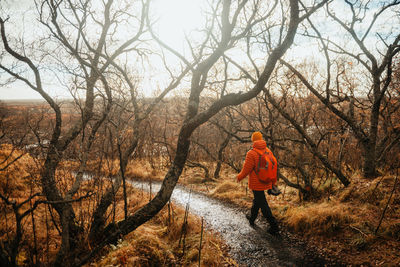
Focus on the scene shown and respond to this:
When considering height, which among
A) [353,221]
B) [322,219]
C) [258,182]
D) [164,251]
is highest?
[258,182]

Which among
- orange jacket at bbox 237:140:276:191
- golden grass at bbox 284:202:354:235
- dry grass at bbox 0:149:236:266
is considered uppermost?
orange jacket at bbox 237:140:276:191

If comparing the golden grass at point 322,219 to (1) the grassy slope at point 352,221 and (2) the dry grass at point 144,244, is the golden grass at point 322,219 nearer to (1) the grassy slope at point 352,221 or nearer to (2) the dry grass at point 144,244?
(1) the grassy slope at point 352,221

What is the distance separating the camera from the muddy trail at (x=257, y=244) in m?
3.62

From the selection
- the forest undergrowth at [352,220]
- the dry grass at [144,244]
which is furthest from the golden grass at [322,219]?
the dry grass at [144,244]

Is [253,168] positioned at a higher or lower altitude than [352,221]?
higher

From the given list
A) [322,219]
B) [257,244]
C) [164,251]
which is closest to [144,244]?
[164,251]

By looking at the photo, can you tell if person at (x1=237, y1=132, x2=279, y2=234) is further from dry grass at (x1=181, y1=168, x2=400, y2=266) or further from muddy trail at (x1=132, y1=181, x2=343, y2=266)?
dry grass at (x1=181, y1=168, x2=400, y2=266)

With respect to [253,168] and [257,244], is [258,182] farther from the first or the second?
[257,244]

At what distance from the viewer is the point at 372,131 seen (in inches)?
225

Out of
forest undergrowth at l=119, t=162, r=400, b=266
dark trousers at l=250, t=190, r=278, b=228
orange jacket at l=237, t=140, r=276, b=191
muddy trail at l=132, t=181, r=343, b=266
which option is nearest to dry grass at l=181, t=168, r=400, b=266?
forest undergrowth at l=119, t=162, r=400, b=266

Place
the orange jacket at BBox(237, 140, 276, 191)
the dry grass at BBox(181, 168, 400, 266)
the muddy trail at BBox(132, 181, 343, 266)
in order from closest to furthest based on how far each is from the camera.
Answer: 1. the dry grass at BBox(181, 168, 400, 266)
2. the muddy trail at BBox(132, 181, 343, 266)
3. the orange jacket at BBox(237, 140, 276, 191)

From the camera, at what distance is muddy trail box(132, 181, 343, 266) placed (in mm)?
3619

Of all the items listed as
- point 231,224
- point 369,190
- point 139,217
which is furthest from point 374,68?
point 139,217

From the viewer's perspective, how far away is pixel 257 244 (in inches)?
163
